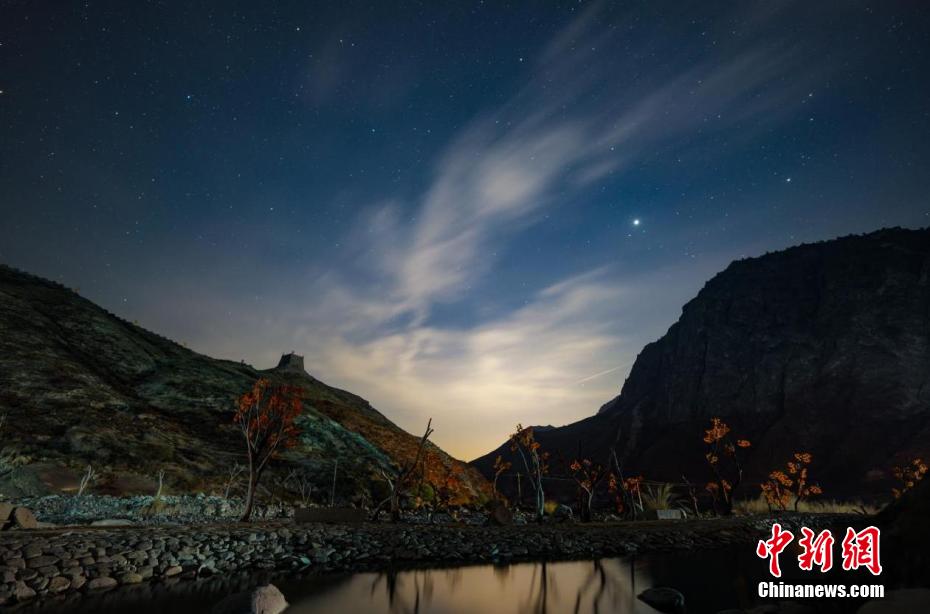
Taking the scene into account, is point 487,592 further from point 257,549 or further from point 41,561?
point 41,561

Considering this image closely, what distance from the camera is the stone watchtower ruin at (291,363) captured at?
9869 centimetres

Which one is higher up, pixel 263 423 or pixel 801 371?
pixel 801 371

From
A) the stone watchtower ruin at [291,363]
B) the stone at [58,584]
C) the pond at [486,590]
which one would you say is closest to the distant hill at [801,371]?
the pond at [486,590]

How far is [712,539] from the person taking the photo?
25219mm

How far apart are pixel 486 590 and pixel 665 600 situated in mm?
4980

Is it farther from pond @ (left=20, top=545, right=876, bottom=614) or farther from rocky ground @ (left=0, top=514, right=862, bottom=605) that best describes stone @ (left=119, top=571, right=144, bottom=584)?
pond @ (left=20, top=545, right=876, bottom=614)

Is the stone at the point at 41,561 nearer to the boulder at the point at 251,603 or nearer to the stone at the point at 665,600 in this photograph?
the boulder at the point at 251,603

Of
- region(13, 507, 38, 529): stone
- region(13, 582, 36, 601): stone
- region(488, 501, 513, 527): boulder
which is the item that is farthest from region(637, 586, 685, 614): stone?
region(13, 507, 38, 529): stone

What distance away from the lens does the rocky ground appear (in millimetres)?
12156

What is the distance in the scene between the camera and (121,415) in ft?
140

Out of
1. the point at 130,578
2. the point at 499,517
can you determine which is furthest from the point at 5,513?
the point at 499,517

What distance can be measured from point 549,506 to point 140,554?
35.8 meters

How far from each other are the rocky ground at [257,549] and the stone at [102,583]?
23mm

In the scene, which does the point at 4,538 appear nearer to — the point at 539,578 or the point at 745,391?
the point at 539,578
